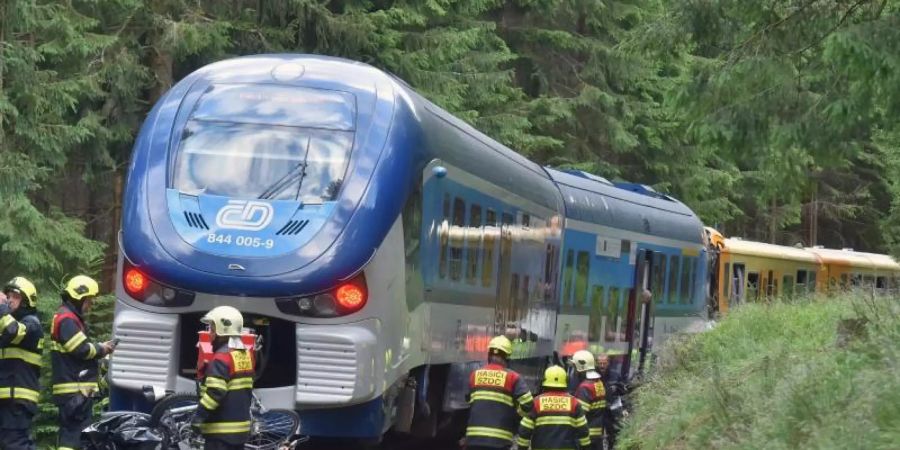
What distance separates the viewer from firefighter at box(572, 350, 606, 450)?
15.2 meters

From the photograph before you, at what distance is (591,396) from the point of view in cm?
1530

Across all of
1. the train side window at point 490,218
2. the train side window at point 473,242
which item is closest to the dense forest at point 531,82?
the train side window at point 490,218

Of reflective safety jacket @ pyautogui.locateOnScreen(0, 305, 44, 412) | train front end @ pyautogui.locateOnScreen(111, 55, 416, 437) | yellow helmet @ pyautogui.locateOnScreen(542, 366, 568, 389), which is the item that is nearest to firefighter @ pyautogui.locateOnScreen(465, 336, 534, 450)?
yellow helmet @ pyautogui.locateOnScreen(542, 366, 568, 389)

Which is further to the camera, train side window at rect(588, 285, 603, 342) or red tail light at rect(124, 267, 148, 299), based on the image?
train side window at rect(588, 285, 603, 342)

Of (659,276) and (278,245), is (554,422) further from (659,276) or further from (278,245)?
(659,276)

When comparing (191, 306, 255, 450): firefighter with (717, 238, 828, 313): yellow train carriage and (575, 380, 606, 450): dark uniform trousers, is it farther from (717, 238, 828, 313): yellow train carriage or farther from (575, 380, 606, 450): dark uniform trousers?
(717, 238, 828, 313): yellow train carriage

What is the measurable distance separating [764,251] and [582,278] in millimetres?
12253

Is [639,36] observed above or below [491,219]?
above

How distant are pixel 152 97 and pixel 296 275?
1438 cm

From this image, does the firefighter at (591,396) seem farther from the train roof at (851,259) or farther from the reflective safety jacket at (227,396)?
the train roof at (851,259)

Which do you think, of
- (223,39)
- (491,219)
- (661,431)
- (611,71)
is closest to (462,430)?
(491,219)

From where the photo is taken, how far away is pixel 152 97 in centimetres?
2559

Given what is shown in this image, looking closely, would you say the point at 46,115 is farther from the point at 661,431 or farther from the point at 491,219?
the point at 661,431

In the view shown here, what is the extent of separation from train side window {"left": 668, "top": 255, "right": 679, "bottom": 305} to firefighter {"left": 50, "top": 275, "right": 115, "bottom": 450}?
15.8 metres
